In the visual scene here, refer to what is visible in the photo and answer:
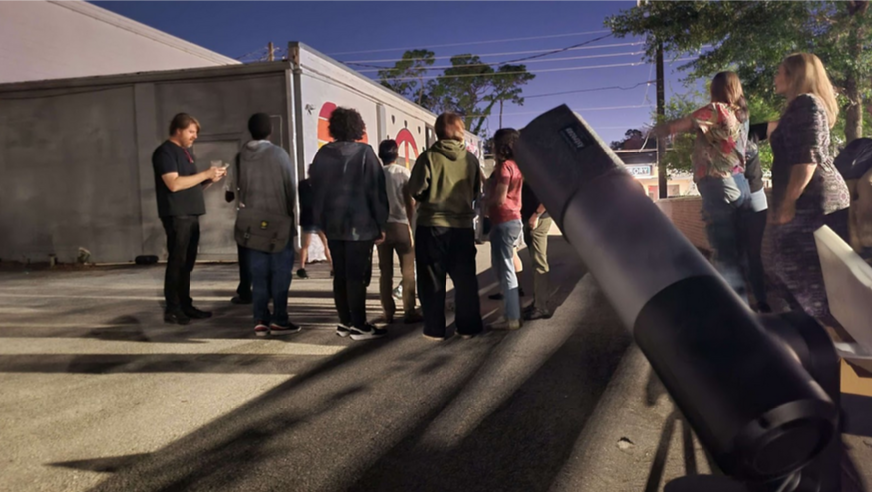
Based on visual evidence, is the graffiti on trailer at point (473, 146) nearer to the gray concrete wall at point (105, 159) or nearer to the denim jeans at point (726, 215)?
the gray concrete wall at point (105, 159)

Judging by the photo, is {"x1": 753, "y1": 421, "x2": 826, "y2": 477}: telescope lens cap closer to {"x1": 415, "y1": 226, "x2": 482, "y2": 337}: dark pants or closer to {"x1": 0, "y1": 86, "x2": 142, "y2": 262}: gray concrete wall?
{"x1": 415, "y1": 226, "x2": 482, "y2": 337}: dark pants

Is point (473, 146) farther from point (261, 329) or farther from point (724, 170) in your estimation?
point (724, 170)

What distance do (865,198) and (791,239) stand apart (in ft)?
1.49

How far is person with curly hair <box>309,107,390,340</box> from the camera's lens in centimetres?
455

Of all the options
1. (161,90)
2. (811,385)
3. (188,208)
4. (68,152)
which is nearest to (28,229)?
(68,152)

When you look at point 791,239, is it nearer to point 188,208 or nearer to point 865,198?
point 865,198

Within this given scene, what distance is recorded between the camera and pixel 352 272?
4594 millimetres

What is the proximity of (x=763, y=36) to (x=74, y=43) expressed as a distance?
18.6m

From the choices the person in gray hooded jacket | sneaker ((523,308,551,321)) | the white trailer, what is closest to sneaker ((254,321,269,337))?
the person in gray hooded jacket

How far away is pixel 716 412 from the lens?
0.81 m

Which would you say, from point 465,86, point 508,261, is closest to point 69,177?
point 508,261

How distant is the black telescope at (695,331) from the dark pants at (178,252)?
4.85 meters

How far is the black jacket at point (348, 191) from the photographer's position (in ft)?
14.9

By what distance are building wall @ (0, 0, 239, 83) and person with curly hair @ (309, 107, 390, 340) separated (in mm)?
15199
